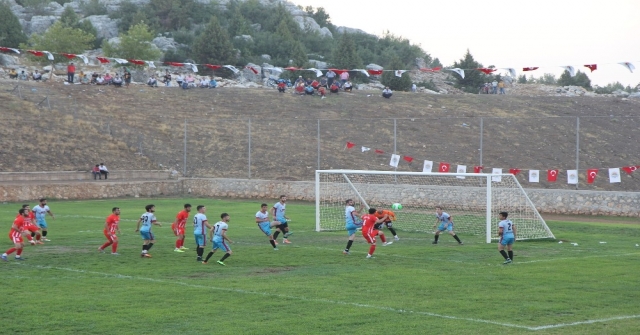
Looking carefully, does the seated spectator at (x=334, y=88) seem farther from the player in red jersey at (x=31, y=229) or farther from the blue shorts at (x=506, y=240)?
the blue shorts at (x=506, y=240)

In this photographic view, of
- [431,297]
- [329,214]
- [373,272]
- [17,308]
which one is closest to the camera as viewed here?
[17,308]

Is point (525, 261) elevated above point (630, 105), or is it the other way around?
point (630, 105)

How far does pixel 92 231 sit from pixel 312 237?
801cm

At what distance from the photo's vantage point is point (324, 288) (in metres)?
19.1

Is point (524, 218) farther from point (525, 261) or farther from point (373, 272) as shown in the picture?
point (373, 272)

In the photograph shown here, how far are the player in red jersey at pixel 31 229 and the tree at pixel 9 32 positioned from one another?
76.2m

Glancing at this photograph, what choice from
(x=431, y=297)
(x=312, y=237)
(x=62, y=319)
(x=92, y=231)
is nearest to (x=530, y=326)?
(x=431, y=297)

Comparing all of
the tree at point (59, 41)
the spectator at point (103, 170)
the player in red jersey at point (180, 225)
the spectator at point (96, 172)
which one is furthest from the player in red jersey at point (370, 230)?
the tree at point (59, 41)

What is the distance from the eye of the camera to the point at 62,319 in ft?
50.9

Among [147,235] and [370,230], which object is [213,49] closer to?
[147,235]

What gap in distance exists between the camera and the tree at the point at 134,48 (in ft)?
279

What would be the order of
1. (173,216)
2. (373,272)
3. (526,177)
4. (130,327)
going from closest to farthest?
(130,327)
(373,272)
(173,216)
(526,177)

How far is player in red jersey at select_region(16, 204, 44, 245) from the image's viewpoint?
25.4 meters

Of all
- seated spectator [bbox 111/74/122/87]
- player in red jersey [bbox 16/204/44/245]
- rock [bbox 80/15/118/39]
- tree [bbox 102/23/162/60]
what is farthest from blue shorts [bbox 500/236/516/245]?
rock [bbox 80/15/118/39]
